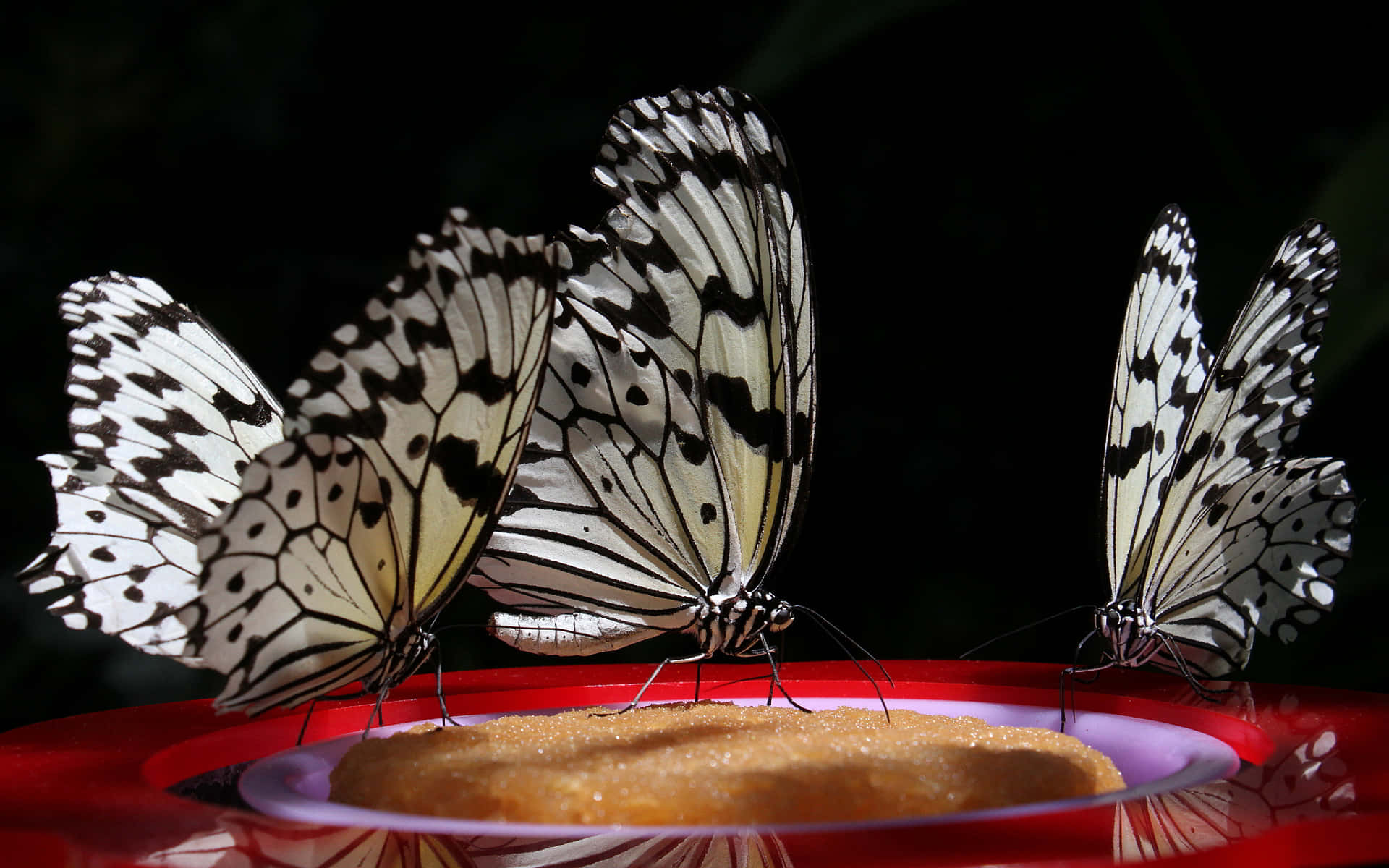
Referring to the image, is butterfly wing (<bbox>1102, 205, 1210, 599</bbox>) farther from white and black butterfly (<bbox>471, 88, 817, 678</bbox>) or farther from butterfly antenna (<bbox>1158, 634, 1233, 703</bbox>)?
white and black butterfly (<bbox>471, 88, 817, 678</bbox>)

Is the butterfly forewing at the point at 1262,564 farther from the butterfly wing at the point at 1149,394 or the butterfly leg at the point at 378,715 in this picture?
the butterfly leg at the point at 378,715

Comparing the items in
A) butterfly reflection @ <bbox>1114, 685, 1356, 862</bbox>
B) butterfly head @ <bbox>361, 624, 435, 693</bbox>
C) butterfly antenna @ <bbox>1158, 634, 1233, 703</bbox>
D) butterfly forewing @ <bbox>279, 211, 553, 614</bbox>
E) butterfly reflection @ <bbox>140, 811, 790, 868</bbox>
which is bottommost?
butterfly reflection @ <bbox>140, 811, 790, 868</bbox>

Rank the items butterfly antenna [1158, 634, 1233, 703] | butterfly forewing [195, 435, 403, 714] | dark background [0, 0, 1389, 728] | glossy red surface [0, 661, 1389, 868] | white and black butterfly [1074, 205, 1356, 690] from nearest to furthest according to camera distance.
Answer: glossy red surface [0, 661, 1389, 868] → butterfly forewing [195, 435, 403, 714] → butterfly antenna [1158, 634, 1233, 703] → white and black butterfly [1074, 205, 1356, 690] → dark background [0, 0, 1389, 728]

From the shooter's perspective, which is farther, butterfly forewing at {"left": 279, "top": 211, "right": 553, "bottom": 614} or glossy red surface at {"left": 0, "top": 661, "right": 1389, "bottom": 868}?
butterfly forewing at {"left": 279, "top": 211, "right": 553, "bottom": 614}

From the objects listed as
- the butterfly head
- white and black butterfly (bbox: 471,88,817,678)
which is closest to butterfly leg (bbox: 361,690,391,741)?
the butterfly head

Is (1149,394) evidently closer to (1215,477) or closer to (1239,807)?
(1215,477)

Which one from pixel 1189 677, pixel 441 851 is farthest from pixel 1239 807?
pixel 1189 677

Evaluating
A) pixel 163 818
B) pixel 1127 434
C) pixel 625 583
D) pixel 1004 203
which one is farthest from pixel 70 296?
pixel 1004 203
